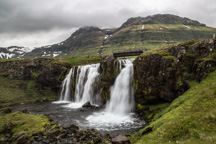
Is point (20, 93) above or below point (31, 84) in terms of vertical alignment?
below

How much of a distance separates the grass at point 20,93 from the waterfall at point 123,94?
37.2 meters

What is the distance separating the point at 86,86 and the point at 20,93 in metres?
35.8

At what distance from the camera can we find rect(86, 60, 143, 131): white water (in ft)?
85.5

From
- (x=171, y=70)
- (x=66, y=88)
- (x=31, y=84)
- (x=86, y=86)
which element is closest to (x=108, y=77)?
(x=86, y=86)

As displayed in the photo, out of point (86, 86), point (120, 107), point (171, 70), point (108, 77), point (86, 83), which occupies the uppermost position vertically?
point (171, 70)

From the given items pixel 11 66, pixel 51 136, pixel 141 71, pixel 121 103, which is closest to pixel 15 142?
pixel 51 136

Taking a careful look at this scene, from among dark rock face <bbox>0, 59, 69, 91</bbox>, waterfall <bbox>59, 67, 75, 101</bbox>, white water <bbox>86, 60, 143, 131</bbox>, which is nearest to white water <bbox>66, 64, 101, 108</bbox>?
waterfall <bbox>59, 67, 75, 101</bbox>

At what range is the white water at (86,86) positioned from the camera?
1772 inches

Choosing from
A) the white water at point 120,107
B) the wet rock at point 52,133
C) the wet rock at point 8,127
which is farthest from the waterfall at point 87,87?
the wet rock at point 52,133

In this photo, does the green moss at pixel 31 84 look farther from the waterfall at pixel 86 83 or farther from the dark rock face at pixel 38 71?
the waterfall at pixel 86 83

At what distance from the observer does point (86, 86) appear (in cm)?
4897

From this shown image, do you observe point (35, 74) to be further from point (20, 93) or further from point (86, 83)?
point (86, 83)

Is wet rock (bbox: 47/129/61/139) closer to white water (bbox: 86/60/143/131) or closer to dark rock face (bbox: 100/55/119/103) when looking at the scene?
white water (bbox: 86/60/143/131)

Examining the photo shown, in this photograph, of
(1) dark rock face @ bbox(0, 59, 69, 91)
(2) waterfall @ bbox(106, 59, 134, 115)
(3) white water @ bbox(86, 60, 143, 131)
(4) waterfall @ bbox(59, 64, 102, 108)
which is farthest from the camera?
(1) dark rock face @ bbox(0, 59, 69, 91)
